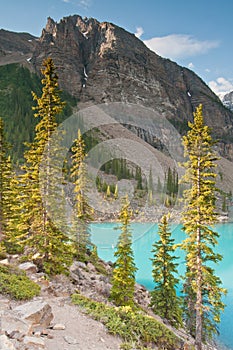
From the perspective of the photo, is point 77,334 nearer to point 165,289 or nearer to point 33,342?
point 33,342

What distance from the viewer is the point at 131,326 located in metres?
8.90

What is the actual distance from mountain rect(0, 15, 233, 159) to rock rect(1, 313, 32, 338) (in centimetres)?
17041

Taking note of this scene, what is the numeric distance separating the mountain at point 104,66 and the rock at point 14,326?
170 m

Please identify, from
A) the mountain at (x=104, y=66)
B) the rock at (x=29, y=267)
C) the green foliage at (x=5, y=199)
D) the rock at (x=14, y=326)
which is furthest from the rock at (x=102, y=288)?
the mountain at (x=104, y=66)

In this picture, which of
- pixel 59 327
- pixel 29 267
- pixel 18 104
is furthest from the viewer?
pixel 18 104

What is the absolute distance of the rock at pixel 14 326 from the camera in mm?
5676

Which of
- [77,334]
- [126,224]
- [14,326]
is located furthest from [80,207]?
[14,326]

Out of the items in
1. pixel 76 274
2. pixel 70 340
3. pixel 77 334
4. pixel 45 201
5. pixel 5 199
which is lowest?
pixel 76 274

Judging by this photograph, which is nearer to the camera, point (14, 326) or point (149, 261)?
point (14, 326)

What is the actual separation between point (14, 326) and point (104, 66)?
187 m

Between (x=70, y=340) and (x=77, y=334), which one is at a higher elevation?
(x=70, y=340)

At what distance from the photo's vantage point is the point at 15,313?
7199 mm

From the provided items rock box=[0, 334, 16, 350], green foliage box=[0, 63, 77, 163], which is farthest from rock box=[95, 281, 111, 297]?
green foliage box=[0, 63, 77, 163]

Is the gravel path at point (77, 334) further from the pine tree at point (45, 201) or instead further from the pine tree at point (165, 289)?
the pine tree at point (165, 289)
